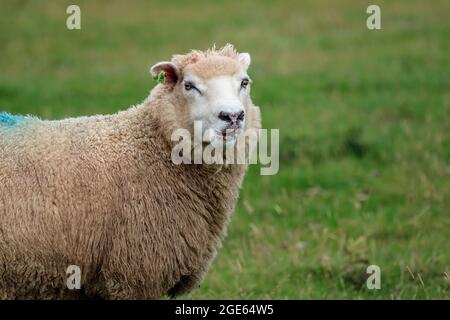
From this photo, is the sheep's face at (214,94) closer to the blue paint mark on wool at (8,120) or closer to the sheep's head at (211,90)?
the sheep's head at (211,90)

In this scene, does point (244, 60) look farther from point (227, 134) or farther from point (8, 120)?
point (8, 120)

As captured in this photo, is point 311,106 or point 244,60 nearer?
point 244,60

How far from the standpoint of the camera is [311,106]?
12680mm

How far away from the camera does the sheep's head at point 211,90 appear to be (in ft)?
18.4

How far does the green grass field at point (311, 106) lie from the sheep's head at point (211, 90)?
1.98 meters

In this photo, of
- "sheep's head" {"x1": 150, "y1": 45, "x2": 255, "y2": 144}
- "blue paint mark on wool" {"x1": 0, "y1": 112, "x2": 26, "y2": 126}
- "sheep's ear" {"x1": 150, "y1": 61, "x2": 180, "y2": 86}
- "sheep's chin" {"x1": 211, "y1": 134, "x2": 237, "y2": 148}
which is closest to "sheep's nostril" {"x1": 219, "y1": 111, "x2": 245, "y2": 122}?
"sheep's head" {"x1": 150, "y1": 45, "x2": 255, "y2": 144}

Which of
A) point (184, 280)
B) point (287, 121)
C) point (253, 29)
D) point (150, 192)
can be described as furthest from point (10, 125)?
point (253, 29)

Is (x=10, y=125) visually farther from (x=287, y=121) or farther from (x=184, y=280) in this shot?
(x=287, y=121)

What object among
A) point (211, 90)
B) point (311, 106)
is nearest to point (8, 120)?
point (211, 90)

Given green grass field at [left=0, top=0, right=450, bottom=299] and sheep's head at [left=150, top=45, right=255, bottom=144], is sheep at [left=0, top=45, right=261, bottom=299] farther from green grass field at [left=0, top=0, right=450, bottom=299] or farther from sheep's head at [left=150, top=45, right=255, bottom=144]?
green grass field at [left=0, top=0, right=450, bottom=299]

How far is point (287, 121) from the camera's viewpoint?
11898 mm

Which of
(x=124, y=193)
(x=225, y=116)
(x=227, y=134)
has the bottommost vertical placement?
(x=124, y=193)

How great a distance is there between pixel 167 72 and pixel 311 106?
22.7ft

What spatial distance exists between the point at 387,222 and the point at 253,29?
9.08m
